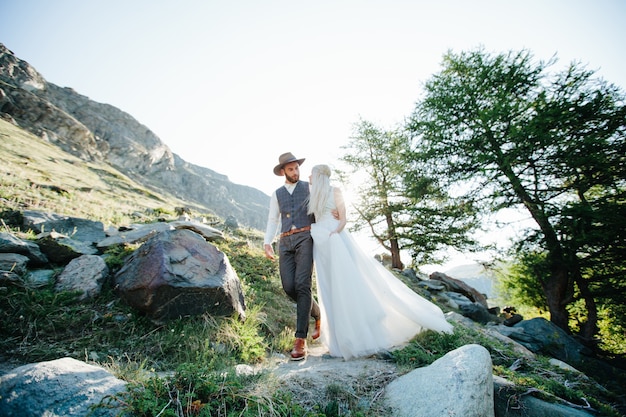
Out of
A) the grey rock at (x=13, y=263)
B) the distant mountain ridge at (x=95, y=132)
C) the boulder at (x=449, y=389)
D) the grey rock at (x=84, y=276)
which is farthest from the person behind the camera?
the distant mountain ridge at (x=95, y=132)

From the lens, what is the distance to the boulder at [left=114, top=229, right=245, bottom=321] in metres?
3.62

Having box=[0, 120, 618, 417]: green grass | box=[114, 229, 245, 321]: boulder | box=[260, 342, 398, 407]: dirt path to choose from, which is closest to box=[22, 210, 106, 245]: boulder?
box=[0, 120, 618, 417]: green grass

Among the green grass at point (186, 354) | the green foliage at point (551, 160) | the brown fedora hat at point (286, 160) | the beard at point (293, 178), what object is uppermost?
the green foliage at point (551, 160)

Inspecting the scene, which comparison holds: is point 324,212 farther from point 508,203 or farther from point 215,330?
point 508,203

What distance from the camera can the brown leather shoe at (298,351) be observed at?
3814mm

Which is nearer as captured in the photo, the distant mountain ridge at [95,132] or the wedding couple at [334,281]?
the wedding couple at [334,281]

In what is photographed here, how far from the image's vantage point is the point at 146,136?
9531 centimetres

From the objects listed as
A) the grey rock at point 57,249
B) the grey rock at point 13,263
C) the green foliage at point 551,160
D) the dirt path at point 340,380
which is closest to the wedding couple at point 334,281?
the dirt path at point 340,380

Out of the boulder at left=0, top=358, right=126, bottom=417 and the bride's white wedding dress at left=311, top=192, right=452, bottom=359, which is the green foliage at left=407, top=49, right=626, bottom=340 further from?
the boulder at left=0, top=358, right=126, bottom=417

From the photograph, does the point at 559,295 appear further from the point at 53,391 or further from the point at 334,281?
the point at 53,391

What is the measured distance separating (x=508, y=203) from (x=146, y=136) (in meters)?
110

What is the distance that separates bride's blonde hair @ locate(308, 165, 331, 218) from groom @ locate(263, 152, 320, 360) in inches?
5.1

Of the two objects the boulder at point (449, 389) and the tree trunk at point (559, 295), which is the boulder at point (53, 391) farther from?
the tree trunk at point (559, 295)

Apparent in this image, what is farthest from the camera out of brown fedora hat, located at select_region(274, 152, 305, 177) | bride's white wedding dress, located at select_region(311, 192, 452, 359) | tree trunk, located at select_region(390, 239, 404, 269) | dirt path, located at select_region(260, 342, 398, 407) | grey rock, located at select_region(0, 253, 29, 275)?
tree trunk, located at select_region(390, 239, 404, 269)
